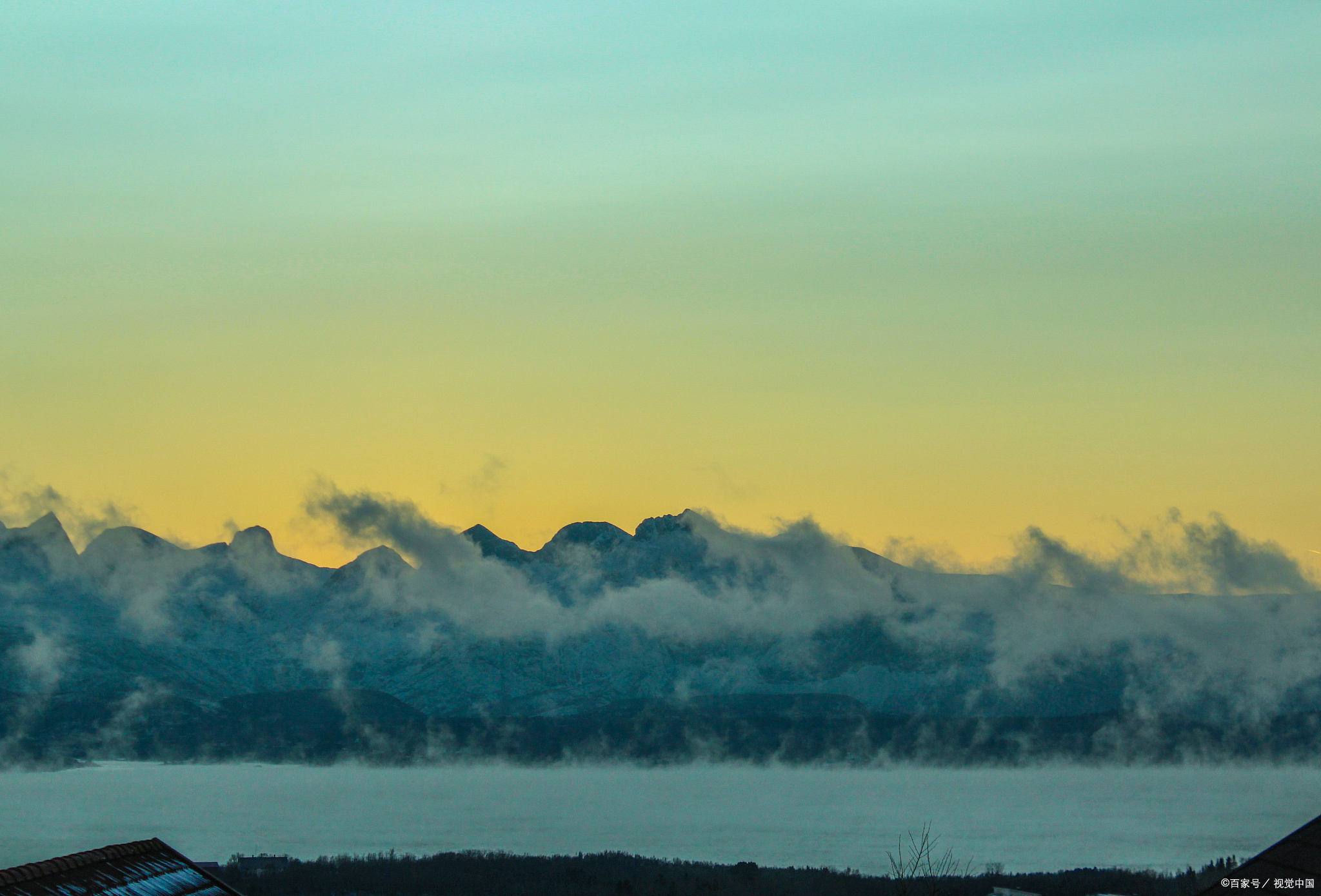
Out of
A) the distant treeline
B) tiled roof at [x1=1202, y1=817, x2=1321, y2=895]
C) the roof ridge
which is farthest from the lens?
the distant treeline

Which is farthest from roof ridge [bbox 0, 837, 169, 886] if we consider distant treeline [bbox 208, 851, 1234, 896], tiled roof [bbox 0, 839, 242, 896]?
distant treeline [bbox 208, 851, 1234, 896]

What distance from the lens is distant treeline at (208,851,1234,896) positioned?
136 meters

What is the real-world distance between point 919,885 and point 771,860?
196ft

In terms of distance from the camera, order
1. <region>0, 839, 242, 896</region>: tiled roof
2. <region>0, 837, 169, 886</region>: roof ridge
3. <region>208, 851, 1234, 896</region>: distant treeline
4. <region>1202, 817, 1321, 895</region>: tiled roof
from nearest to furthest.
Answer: <region>1202, 817, 1321, 895</region>: tiled roof, <region>0, 837, 169, 886</region>: roof ridge, <region>0, 839, 242, 896</region>: tiled roof, <region>208, 851, 1234, 896</region>: distant treeline

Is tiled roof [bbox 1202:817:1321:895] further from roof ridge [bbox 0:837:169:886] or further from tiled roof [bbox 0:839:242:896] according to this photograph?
tiled roof [bbox 0:839:242:896]

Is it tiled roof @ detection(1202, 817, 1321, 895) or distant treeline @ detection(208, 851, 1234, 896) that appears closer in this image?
tiled roof @ detection(1202, 817, 1321, 895)

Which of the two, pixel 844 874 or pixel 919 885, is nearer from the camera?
pixel 919 885

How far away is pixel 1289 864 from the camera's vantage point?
19422mm

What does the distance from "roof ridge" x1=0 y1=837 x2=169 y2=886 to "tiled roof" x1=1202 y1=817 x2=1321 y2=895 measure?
1901cm

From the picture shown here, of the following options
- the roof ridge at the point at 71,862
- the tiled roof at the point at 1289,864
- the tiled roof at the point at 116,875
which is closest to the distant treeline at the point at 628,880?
the tiled roof at the point at 116,875

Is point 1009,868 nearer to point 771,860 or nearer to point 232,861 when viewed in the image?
point 771,860

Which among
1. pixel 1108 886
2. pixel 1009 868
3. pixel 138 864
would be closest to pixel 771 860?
pixel 1009 868

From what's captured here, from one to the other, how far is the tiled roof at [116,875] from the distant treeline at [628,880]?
342 feet

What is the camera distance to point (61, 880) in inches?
951
